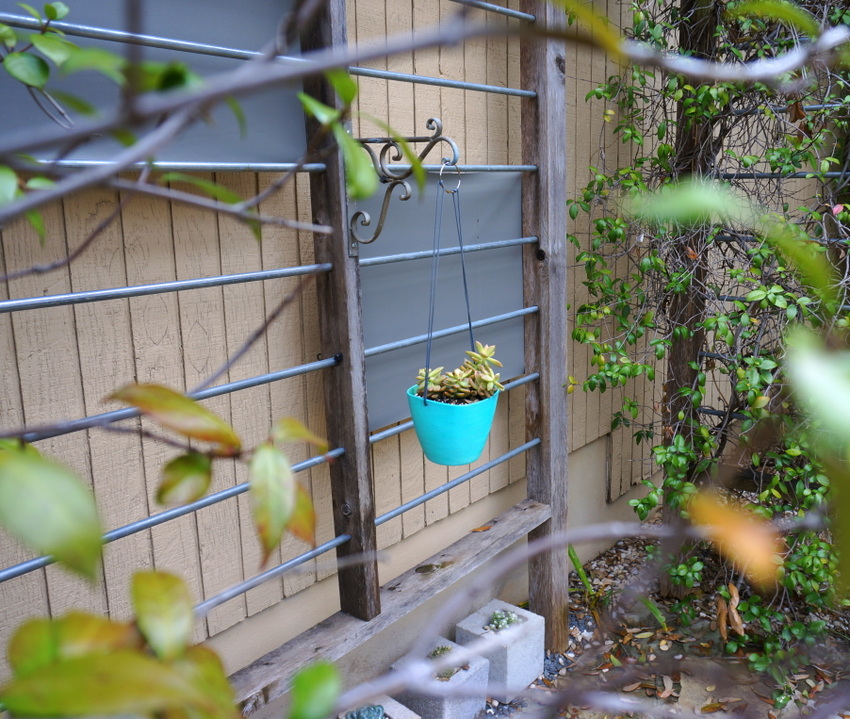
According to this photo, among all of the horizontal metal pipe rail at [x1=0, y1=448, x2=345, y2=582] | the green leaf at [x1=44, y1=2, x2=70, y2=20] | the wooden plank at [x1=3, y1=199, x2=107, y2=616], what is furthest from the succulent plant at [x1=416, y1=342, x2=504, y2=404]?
the green leaf at [x1=44, y1=2, x2=70, y2=20]

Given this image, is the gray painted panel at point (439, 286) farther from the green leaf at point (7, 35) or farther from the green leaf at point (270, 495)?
the green leaf at point (270, 495)

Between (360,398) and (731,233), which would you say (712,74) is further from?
(731,233)

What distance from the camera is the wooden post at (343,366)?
183 cm

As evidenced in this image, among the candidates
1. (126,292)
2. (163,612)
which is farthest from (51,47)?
(163,612)

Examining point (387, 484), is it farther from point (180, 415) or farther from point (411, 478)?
point (180, 415)

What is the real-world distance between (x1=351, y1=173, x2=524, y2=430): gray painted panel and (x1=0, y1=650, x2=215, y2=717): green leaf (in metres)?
1.72

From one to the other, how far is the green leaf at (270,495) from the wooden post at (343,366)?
53.0 inches

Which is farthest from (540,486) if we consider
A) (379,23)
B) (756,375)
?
(379,23)

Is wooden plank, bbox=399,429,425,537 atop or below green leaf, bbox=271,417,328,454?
below

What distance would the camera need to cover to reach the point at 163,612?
443 mm

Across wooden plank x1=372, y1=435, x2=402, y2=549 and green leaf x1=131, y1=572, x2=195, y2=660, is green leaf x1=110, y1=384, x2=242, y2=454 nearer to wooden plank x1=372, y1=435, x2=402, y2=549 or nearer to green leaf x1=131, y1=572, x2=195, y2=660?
green leaf x1=131, y1=572, x2=195, y2=660

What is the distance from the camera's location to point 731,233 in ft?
9.11

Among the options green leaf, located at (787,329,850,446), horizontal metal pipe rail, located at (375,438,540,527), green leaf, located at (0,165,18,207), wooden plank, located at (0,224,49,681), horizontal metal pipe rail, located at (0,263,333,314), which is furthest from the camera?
horizontal metal pipe rail, located at (375,438,540,527)

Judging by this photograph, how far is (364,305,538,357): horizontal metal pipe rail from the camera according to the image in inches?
82.6
